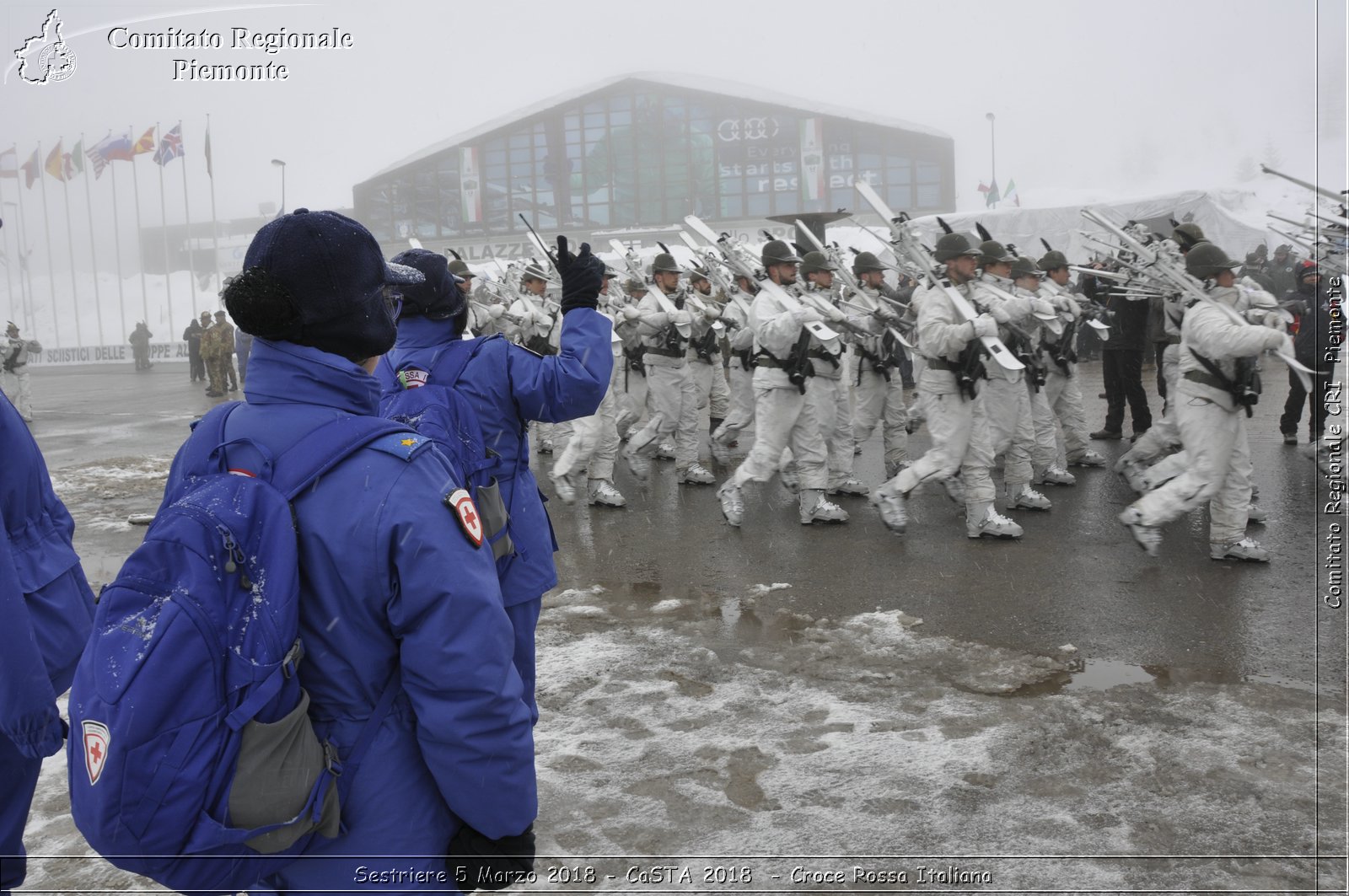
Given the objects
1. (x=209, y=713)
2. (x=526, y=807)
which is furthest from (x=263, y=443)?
(x=526, y=807)

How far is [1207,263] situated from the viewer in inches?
257

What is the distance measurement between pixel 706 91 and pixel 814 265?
3933cm

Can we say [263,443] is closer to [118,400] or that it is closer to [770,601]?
[770,601]

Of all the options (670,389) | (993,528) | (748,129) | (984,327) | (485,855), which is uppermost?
(748,129)

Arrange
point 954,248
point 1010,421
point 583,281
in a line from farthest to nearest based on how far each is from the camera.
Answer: point 1010,421, point 954,248, point 583,281

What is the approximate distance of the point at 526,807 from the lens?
5.95ft

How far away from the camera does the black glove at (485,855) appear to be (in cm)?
185

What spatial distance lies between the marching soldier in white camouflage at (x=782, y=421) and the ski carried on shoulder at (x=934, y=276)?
3.07 ft

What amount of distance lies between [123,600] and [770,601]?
481 centimetres

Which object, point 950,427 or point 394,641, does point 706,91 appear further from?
point 394,641

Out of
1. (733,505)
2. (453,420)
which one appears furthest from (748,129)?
(453,420)

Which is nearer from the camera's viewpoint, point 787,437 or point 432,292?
point 432,292

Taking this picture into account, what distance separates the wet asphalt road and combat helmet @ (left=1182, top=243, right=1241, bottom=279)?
5.99ft

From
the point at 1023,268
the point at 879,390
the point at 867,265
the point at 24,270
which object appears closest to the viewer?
the point at 1023,268
